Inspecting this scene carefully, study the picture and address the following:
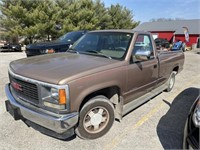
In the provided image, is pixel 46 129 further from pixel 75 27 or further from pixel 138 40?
pixel 75 27

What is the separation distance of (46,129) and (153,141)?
1.76 metres

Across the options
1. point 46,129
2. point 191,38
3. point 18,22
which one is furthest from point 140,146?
point 191,38

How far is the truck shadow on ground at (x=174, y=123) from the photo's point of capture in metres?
3.37

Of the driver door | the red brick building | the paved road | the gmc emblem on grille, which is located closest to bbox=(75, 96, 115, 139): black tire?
the paved road

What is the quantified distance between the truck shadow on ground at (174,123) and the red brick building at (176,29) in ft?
111

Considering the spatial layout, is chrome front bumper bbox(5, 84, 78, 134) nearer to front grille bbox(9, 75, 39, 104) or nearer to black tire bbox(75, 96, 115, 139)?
front grille bbox(9, 75, 39, 104)

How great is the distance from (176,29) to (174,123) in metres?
38.6

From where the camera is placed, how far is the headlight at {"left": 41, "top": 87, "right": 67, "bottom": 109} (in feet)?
8.96

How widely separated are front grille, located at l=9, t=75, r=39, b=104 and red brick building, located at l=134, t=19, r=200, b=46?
122 feet

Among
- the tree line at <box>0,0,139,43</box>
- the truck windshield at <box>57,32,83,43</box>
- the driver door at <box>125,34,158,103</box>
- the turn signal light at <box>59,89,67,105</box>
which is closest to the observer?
the turn signal light at <box>59,89,67,105</box>

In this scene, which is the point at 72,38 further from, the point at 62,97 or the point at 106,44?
the point at 62,97

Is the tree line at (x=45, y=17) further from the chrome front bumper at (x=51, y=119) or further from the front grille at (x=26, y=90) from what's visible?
the chrome front bumper at (x=51, y=119)

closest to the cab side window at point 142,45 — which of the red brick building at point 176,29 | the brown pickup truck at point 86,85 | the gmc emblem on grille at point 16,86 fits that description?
the brown pickup truck at point 86,85

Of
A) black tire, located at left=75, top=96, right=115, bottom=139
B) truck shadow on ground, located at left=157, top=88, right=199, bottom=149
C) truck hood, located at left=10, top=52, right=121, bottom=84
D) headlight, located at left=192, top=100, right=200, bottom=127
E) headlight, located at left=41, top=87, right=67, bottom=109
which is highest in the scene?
truck hood, located at left=10, top=52, right=121, bottom=84
